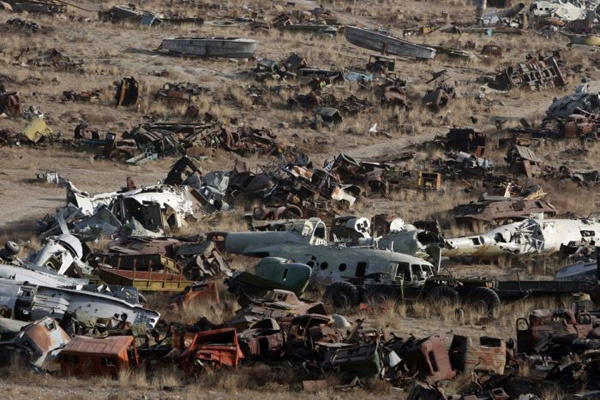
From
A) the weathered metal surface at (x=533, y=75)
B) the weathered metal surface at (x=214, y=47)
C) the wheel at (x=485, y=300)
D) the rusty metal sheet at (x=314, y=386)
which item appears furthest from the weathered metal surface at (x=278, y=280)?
the weathered metal surface at (x=533, y=75)

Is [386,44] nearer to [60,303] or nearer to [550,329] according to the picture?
[60,303]

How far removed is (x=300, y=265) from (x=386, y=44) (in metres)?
38.3

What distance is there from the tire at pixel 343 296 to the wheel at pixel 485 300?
7.40ft

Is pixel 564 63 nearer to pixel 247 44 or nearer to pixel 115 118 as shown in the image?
pixel 247 44

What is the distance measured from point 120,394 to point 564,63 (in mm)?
48572

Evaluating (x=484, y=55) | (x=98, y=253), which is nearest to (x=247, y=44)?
(x=484, y=55)

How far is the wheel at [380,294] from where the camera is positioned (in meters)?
24.4

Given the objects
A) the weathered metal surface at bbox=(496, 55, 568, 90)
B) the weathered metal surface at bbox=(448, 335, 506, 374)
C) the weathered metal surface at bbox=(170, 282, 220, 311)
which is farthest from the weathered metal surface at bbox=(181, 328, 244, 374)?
the weathered metal surface at bbox=(496, 55, 568, 90)

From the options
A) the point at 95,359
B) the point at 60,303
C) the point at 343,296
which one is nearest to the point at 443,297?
the point at 343,296

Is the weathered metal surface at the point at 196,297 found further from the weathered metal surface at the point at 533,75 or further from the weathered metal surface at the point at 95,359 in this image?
the weathered metal surface at the point at 533,75

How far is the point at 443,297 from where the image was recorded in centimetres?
2422

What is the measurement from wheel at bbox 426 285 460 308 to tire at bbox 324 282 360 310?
4.81ft

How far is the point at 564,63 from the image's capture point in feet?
205

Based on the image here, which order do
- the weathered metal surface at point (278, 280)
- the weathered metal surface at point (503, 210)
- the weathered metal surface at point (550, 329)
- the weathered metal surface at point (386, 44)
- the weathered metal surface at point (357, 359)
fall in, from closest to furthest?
the weathered metal surface at point (357, 359), the weathered metal surface at point (550, 329), the weathered metal surface at point (278, 280), the weathered metal surface at point (503, 210), the weathered metal surface at point (386, 44)
